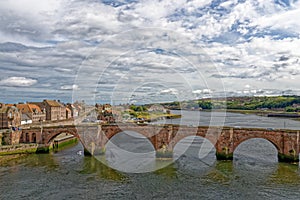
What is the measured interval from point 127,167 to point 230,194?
13.0 meters

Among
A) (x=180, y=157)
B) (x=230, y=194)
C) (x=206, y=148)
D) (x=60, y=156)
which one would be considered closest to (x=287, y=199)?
(x=230, y=194)

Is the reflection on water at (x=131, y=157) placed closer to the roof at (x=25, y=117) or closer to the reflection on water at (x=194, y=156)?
the reflection on water at (x=194, y=156)

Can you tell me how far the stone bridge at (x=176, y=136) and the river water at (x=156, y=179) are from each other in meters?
1.70

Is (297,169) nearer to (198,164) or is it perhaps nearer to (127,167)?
(198,164)

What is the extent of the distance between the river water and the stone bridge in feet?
5.59

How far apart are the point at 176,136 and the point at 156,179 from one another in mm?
10968

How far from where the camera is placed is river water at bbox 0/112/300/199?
25125 millimetres

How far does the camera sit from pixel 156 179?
29.6 meters

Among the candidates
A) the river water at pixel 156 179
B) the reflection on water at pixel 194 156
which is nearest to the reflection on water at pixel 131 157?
the river water at pixel 156 179

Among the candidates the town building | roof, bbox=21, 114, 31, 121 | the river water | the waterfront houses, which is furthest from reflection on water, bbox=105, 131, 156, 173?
the waterfront houses

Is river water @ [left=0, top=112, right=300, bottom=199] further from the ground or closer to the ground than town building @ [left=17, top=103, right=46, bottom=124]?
closer to the ground

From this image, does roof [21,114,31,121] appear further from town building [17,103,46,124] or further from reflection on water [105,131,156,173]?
reflection on water [105,131,156,173]

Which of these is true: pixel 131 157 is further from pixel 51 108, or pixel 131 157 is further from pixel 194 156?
pixel 51 108

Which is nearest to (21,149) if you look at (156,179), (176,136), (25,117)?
(25,117)
